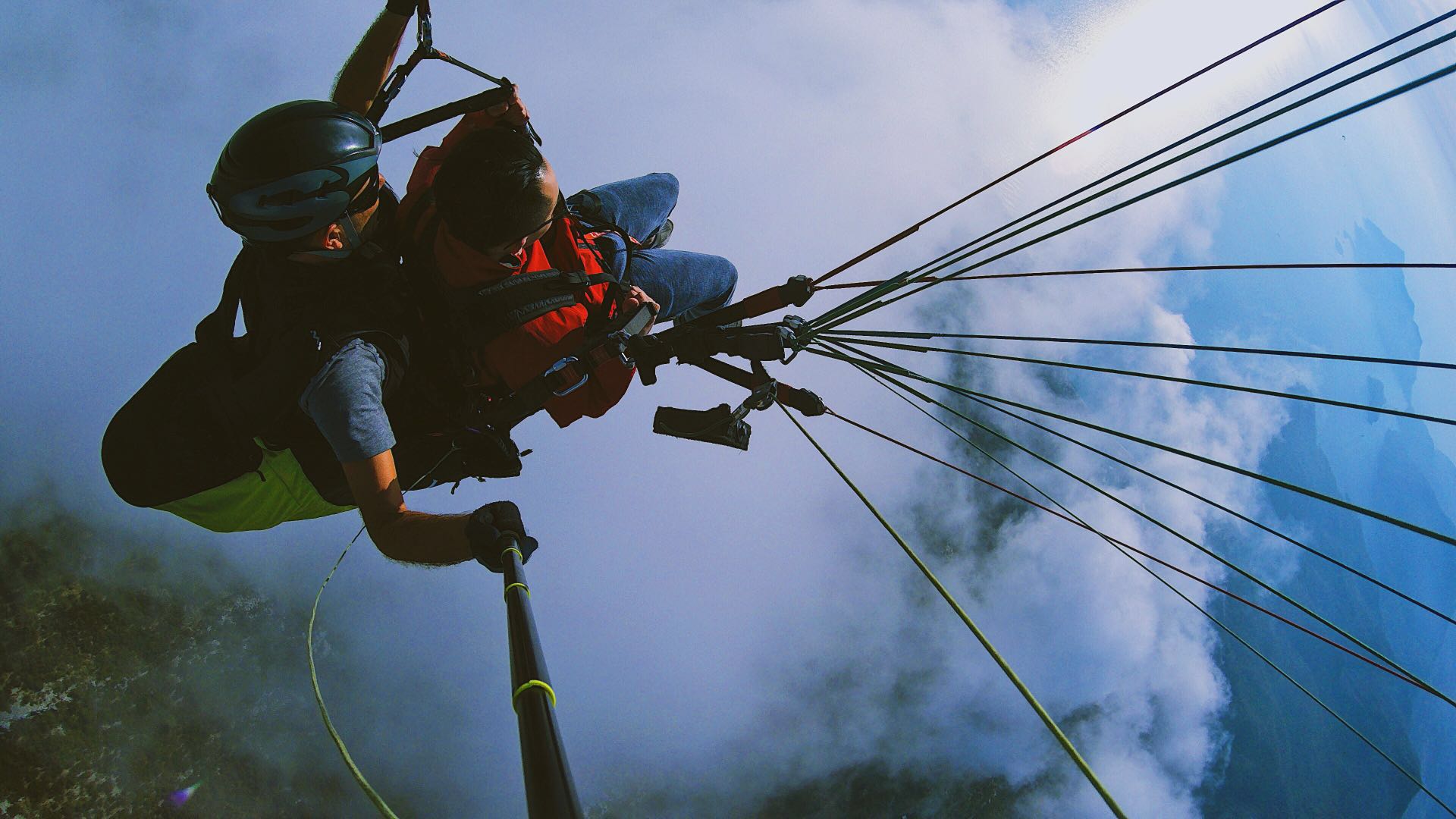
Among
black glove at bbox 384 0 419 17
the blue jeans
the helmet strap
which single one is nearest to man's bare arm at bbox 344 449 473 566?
the helmet strap

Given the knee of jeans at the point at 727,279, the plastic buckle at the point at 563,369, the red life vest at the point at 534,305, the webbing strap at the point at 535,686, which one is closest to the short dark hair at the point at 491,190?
the red life vest at the point at 534,305

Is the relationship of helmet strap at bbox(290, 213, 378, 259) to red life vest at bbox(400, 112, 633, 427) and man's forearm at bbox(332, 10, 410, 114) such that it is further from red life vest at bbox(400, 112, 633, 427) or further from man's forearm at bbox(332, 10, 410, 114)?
man's forearm at bbox(332, 10, 410, 114)

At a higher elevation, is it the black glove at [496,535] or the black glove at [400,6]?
the black glove at [400,6]

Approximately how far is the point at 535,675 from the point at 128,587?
19.6m

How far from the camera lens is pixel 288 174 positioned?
2.76 meters

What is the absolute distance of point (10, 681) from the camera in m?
12.6

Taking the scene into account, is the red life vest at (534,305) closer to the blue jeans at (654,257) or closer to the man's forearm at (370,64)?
the blue jeans at (654,257)

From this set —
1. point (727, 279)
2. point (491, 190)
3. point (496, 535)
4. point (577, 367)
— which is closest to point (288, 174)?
point (491, 190)

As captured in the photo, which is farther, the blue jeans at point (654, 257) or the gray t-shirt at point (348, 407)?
the blue jeans at point (654, 257)

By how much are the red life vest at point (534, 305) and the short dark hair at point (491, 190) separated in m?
0.13

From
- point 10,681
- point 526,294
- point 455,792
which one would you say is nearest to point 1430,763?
point 455,792

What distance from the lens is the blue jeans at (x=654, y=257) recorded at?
3.73 metres

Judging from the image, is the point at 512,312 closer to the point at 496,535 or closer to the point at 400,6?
the point at 496,535

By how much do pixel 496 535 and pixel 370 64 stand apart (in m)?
2.41
